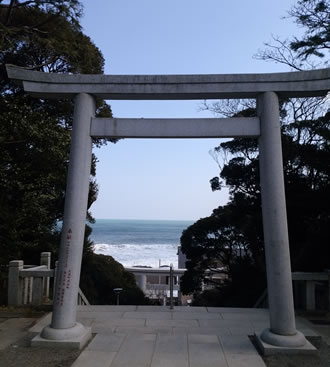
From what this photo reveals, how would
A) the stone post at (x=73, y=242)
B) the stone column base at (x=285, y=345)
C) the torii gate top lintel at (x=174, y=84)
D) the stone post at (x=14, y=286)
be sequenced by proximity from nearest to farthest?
the stone column base at (x=285, y=345) < the stone post at (x=73, y=242) < the torii gate top lintel at (x=174, y=84) < the stone post at (x=14, y=286)

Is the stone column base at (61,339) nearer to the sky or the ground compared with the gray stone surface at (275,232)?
nearer to the ground

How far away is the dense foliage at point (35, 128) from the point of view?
9047 mm

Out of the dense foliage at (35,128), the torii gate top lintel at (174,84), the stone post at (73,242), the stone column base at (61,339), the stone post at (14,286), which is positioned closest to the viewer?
the stone column base at (61,339)

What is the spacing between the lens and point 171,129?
5.46 m

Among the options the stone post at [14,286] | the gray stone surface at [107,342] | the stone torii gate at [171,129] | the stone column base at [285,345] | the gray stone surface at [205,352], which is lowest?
the gray stone surface at [205,352]

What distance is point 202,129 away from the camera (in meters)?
5.45

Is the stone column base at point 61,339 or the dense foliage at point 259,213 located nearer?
the stone column base at point 61,339

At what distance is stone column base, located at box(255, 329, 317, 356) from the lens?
4.68 meters

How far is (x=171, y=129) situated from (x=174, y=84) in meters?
0.75

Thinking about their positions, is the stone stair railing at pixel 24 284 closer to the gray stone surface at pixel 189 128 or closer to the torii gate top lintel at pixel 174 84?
the gray stone surface at pixel 189 128

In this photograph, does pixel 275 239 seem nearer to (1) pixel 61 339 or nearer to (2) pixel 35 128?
(1) pixel 61 339

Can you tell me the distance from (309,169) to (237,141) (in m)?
3.49

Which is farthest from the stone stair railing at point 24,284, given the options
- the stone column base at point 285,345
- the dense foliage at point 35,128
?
the stone column base at point 285,345

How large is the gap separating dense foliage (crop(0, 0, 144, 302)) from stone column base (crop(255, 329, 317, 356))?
6.87 meters
